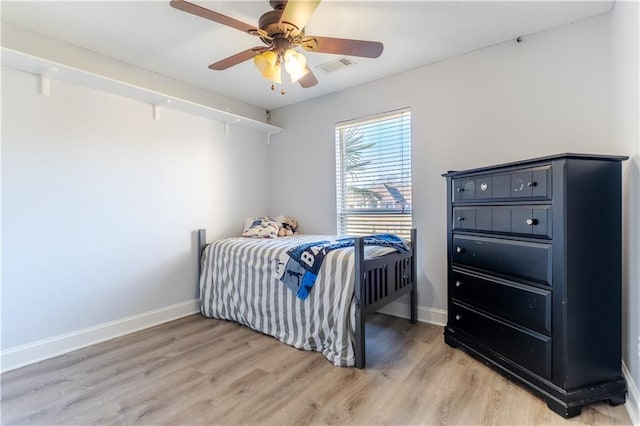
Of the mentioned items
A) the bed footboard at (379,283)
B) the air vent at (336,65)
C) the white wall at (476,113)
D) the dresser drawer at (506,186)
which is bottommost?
the bed footboard at (379,283)

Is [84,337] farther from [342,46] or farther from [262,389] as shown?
[342,46]

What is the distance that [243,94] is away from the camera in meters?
3.42

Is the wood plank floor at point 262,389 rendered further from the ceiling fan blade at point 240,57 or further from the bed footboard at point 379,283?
the ceiling fan blade at point 240,57

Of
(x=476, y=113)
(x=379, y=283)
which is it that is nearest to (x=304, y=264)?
(x=379, y=283)

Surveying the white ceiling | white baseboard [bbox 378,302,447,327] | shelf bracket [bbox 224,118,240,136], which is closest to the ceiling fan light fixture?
the white ceiling

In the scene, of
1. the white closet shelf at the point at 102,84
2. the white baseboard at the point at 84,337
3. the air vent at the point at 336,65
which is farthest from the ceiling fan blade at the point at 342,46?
the white baseboard at the point at 84,337

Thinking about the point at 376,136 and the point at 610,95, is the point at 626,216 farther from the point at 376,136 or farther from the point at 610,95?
the point at 376,136

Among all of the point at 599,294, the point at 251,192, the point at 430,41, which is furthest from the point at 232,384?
the point at 430,41

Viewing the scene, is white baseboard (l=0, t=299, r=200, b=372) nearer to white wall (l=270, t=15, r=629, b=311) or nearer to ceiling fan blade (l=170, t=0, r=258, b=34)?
white wall (l=270, t=15, r=629, b=311)

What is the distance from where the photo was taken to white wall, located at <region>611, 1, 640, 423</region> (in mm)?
1562

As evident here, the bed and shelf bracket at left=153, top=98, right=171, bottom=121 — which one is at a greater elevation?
shelf bracket at left=153, top=98, right=171, bottom=121

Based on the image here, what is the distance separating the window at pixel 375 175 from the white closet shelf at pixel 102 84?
3.76ft

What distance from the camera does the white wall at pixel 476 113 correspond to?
2.11 meters

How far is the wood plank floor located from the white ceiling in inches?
90.2
